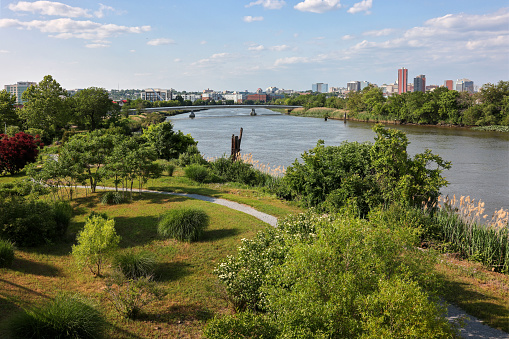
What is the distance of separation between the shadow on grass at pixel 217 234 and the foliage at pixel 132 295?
3.71 meters

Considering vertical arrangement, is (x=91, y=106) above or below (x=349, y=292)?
above

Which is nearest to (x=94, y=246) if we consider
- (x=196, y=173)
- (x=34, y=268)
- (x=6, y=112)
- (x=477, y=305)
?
(x=34, y=268)

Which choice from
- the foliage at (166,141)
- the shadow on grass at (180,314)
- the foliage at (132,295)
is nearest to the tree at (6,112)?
the foliage at (166,141)

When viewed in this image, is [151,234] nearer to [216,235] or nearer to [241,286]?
[216,235]

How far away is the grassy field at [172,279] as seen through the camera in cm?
815

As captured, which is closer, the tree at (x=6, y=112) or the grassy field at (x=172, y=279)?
the grassy field at (x=172, y=279)

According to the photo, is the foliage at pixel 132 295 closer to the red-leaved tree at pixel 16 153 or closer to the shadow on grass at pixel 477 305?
the shadow on grass at pixel 477 305

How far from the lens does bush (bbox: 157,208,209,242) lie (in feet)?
41.9

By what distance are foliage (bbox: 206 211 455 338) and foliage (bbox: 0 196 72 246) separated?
778 centimetres

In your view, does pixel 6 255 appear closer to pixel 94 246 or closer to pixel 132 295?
pixel 94 246

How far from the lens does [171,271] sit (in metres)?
10.6

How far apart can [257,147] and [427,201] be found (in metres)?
28.8

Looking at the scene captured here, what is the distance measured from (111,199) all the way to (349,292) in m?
13.8

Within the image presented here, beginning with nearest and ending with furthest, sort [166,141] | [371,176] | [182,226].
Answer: [182,226] < [371,176] < [166,141]
